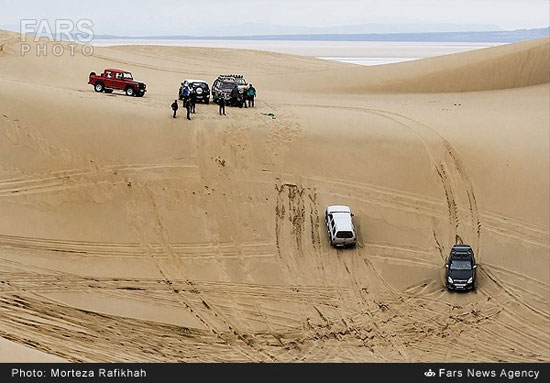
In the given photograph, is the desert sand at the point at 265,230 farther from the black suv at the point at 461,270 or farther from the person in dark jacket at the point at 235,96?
the person in dark jacket at the point at 235,96

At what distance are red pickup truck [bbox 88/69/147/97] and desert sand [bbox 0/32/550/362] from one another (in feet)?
3.16

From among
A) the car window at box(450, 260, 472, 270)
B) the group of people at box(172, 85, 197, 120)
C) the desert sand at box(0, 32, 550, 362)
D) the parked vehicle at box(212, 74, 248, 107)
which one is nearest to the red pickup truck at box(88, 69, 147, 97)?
the desert sand at box(0, 32, 550, 362)

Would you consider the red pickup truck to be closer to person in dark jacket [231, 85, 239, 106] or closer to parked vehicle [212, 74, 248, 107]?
parked vehicle [212, 74, 248, 107]

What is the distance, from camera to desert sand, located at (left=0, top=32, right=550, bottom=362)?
2286cm

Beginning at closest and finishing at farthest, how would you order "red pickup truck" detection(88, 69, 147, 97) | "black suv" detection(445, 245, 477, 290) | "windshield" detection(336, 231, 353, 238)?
"black suv" detection(445, 245, 477, 290) < "windshield" detection(336, 231, 353, 238) < "red pickup truck" detection(88, 69, 147, 97)

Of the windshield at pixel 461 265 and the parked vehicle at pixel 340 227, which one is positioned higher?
the parked vehicle at pixel 340 227

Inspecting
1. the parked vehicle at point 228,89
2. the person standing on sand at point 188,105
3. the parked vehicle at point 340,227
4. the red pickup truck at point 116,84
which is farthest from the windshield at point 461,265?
the red pickup truck at point 116,84

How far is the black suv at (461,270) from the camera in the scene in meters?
24.4

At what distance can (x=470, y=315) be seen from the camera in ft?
77.8

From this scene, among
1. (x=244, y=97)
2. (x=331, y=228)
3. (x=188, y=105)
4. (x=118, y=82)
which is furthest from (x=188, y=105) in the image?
(x=331, y=228)

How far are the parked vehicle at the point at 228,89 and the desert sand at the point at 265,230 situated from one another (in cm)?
87

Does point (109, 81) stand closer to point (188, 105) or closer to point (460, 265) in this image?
point (188, 105)

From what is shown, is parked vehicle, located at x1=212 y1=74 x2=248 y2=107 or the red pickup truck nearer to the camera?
parked vehicle, located at x1=212 y1=74 x2=248 y2=107
